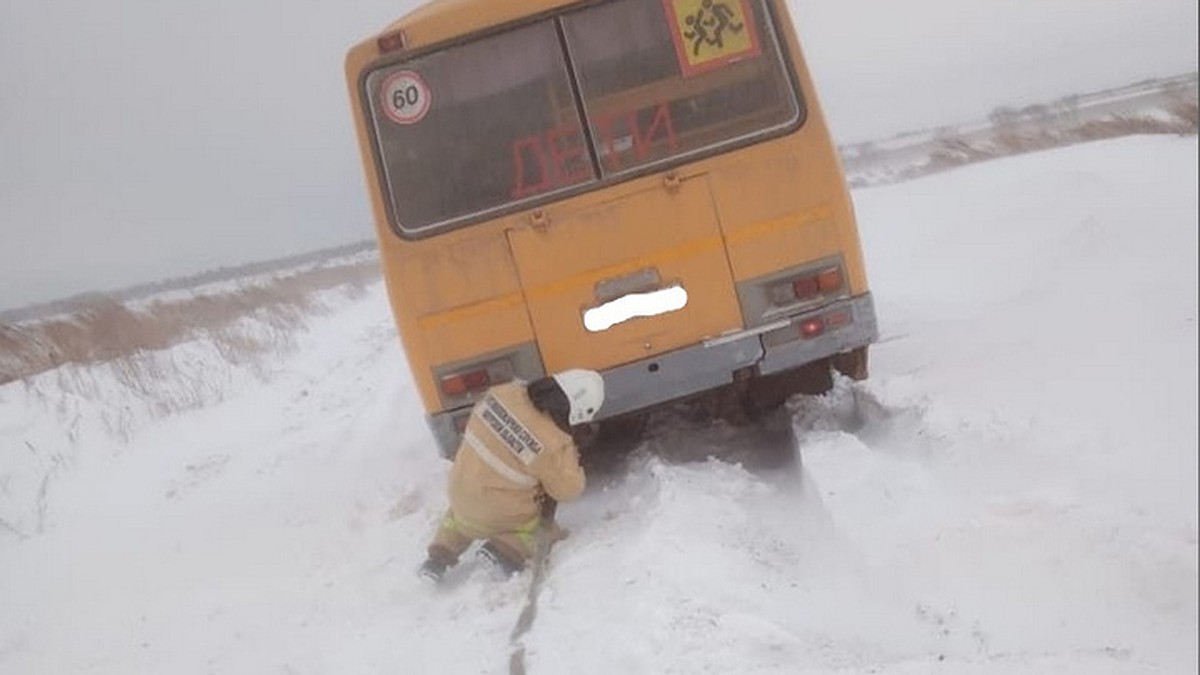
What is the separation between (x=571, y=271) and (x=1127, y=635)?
14.2 ft

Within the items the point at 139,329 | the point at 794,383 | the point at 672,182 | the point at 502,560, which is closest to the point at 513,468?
the point at 502,560

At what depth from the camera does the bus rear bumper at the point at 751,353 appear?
6.50 meters

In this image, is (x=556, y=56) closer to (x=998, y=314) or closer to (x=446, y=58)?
(x=446, y=58)

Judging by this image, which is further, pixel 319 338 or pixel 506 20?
pixel 319 338

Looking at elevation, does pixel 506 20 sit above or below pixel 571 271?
above

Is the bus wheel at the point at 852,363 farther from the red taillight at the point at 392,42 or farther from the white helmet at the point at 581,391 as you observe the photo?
the red taillight at the point at 392,42

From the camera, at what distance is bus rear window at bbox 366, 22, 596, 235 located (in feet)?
21.1

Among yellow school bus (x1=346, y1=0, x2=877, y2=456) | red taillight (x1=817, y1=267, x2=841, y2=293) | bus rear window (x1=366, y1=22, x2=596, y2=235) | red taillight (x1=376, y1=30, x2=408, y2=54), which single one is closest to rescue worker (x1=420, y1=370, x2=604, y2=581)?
yellow school bus (x1=346, y1=0, x2=877, y2=456)

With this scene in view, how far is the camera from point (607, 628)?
15.0ft

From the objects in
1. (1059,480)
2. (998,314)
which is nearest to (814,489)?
(998,314)

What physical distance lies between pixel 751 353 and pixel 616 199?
3.67 ft

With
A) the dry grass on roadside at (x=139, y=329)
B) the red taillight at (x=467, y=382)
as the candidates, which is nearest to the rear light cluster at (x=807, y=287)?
Answer: the red taillight at (x=467, y=382)

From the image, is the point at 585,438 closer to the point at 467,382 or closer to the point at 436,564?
the point at 467,382

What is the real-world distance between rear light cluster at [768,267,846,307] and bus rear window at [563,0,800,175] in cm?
82
